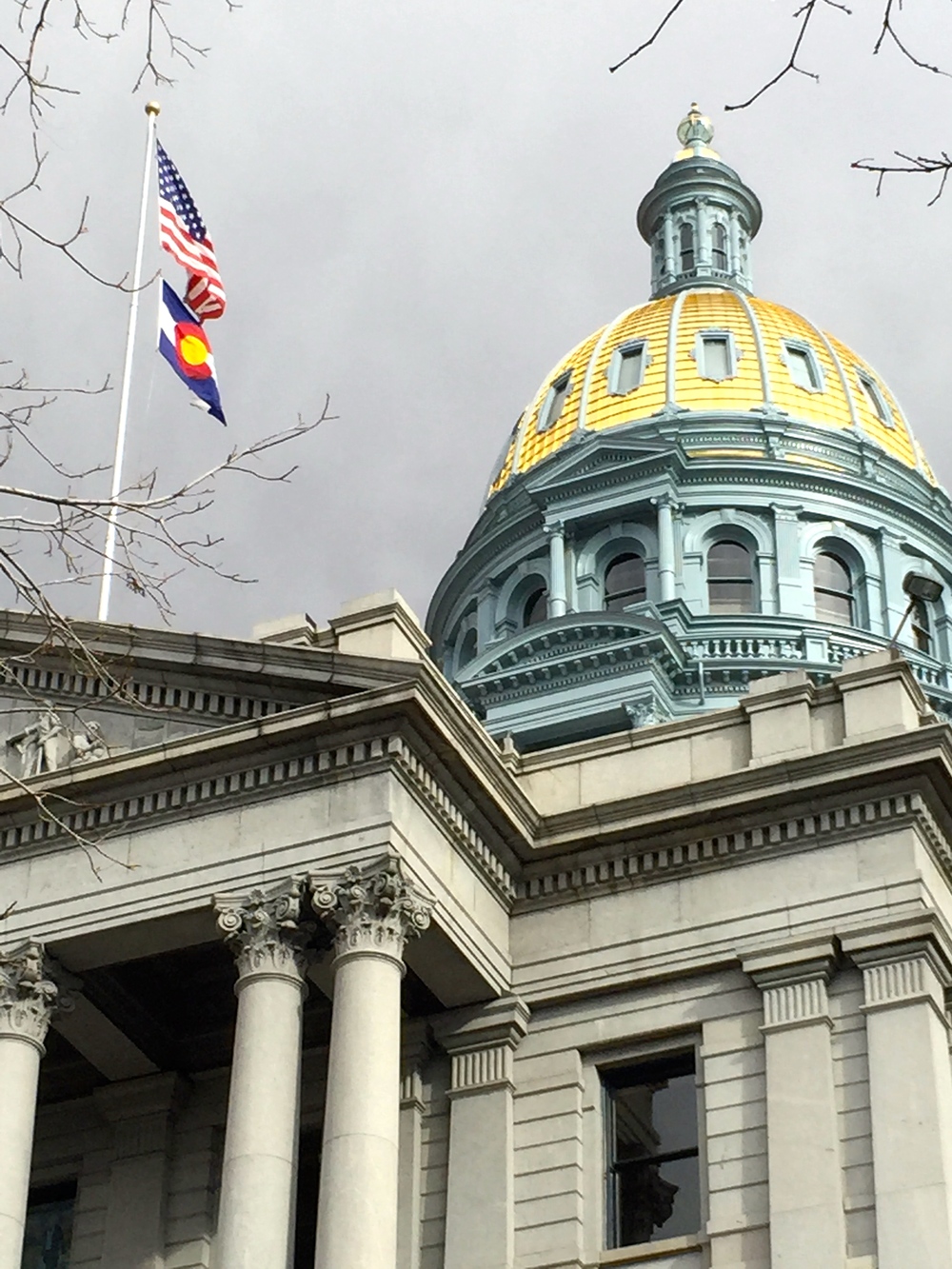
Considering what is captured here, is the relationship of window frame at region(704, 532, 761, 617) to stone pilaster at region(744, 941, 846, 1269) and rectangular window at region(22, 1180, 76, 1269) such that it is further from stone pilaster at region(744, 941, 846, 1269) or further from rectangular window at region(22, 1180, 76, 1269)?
stone pilaster at region(744, 941, 846, 1269)

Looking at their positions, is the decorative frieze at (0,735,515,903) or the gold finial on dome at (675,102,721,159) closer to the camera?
the decorative frieze at (0,735,515,903)

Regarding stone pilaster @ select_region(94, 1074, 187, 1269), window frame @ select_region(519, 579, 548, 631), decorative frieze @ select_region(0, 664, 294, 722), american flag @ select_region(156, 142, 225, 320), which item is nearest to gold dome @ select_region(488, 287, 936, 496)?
window frame @ select_region(519, 579, 548, 631)

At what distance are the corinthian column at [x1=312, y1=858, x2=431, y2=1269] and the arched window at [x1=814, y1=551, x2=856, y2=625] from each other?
38332 mm

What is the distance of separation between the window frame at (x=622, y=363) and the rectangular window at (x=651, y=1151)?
4117cm

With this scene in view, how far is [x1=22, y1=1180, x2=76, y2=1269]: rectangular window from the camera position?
2944 cm

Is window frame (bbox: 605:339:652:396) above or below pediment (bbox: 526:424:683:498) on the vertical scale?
above

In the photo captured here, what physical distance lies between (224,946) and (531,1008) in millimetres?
3542

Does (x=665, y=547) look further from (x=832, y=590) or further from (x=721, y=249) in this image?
(x=721, y=249)

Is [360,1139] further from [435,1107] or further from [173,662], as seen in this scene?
[173,662]

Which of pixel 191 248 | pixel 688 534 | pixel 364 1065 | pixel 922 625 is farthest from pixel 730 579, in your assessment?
pixel 364 1065

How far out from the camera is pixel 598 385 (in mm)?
68500

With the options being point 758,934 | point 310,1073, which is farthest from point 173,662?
point 758,934

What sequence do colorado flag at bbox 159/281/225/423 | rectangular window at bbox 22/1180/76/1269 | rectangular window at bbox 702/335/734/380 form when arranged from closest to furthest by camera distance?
1. rectangular window at bbox 22/1180/76/1269
2. colorado flag at bbox 159/281/225/423
3. rectangular window at bbox 702/335/734/380

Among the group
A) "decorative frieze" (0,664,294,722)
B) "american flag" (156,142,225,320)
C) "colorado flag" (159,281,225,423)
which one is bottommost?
"decorative frieze" (0,664,294,722)
